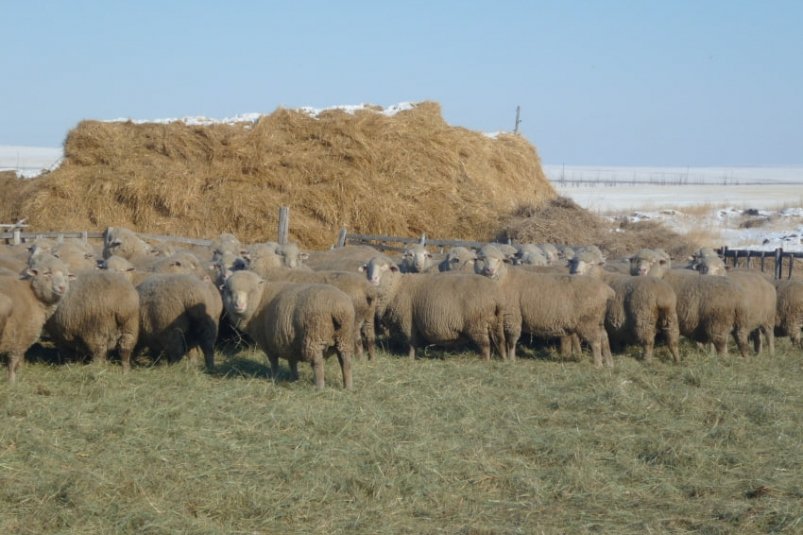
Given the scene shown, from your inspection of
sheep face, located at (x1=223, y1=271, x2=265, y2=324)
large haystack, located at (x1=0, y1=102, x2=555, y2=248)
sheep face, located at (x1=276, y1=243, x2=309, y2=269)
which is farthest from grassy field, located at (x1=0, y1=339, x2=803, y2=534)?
large haystack, located at (x1=0, y1=102, x2=555, y2=248)

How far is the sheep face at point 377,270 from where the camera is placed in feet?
37.7

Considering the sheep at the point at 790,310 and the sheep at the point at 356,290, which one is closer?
the sheep at the point at 356,290

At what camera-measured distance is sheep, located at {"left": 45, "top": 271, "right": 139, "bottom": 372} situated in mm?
10016

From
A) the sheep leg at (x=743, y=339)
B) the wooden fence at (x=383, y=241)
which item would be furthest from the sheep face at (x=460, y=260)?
the wooden fence at (x=383, y=241)

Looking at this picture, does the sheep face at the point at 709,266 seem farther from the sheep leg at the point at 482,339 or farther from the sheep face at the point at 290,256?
the sheep face at the point at 290,256

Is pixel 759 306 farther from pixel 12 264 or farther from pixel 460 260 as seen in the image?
pixel 12 264

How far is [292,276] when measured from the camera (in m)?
11.3

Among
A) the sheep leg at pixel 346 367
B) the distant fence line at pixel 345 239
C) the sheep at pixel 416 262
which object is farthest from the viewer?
the distant fence line at pixel 345 239

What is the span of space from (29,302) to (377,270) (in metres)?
3.86

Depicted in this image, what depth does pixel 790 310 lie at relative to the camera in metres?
12.3

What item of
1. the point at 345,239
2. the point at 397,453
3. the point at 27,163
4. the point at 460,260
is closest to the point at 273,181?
the point at 345,239

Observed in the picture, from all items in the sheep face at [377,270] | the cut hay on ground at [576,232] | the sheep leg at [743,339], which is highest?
the cut hay on ground at [576,232]

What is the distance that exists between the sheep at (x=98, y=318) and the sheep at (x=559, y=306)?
13.8ft

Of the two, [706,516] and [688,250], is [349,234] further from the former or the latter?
[706,516]
